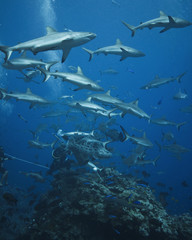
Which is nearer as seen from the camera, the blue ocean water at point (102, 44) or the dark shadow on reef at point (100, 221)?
the dark shadow on reef at point (100, 221)

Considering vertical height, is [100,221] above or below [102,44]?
above

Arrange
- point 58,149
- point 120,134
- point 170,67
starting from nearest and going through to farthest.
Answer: point 58,149
point 120,134
point 170,67

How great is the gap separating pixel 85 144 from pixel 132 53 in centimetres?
524

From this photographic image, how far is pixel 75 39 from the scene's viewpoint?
A: 14.8ft

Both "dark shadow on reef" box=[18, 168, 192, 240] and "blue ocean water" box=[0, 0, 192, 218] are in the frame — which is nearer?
"dark shadow on reef" box=[18, 168, 192, 240]

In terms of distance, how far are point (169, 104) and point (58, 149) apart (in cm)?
8754

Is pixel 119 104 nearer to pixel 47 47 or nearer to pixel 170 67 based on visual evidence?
pixel 47 47

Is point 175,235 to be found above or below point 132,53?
below

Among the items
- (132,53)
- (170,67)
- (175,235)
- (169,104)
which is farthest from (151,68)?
(175,235)

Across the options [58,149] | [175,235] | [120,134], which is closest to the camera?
[175,235]

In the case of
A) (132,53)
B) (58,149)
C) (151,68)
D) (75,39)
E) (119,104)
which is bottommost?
(151,68)

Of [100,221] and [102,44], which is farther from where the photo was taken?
[102,44]

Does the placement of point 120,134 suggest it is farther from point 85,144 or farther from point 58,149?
point 58,149

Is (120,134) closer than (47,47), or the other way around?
(47,47)
